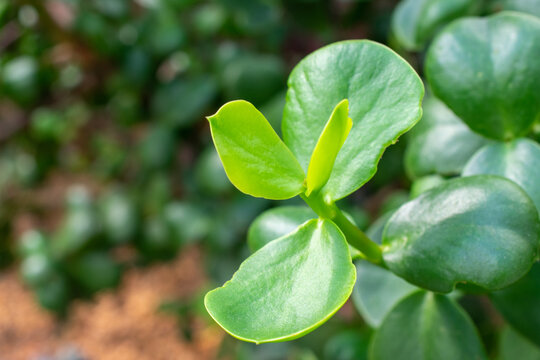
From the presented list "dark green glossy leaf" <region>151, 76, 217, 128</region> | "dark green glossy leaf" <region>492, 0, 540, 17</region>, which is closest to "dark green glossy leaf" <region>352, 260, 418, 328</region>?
"dark green glossy leaf" <region>492, 0, 540, 17</region>

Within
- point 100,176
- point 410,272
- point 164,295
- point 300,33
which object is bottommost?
point 164,295

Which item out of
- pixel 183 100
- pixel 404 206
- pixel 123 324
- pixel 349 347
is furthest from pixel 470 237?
pixel 123 324

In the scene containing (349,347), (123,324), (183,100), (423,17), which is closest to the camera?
(423,17)

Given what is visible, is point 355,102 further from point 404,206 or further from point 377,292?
point 377,292

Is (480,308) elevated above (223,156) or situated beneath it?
situated beneath

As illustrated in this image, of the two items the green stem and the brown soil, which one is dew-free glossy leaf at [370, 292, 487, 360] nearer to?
the green stem

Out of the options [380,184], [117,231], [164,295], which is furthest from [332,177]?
[164,295]

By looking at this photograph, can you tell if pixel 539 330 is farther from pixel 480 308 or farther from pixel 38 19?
pixel 38 19
